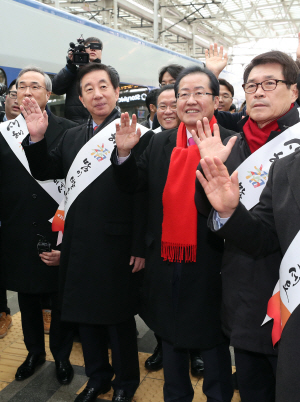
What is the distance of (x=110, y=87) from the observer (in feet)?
7.23

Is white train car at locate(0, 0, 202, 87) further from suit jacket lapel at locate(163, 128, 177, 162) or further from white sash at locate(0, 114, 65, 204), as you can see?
suit jacket lapel at locate(163, 128, 177, 162)

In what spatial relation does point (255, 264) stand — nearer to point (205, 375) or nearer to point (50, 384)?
point (205, 375)

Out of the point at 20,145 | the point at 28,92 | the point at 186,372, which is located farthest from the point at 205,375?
the point at 28,92

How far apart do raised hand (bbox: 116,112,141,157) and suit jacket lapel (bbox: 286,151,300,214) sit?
0.80 meters

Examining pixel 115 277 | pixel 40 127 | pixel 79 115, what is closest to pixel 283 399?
pixel 115 277

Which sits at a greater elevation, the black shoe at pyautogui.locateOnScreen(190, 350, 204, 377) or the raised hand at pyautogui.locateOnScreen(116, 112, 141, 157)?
the raised hand at pyautogui.locateOnScreen(116, 112, 141, 157)

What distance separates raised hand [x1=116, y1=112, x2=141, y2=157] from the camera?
186 centimetres

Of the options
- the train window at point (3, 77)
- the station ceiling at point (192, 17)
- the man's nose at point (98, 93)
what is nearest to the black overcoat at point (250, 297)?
the man's nose at point (98, 93)

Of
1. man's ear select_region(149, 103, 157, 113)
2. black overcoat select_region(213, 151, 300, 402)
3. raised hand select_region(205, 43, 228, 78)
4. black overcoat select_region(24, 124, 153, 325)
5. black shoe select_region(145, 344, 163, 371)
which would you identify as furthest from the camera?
man's ear select_region(149, 103, 157, 113)

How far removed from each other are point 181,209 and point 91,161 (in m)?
0.61

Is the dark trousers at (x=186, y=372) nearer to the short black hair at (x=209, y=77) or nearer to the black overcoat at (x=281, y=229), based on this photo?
the black overcoat at (x=281, y=229)

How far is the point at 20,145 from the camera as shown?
7.99ft

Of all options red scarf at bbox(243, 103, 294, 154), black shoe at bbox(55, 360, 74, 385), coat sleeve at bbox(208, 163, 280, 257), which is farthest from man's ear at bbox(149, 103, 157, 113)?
coat sleeve at bbox(208, 163, 280, 257)

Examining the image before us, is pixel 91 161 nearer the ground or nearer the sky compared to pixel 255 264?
nearer the sky
